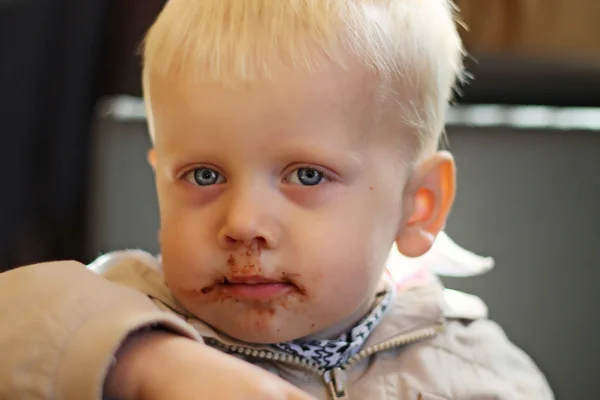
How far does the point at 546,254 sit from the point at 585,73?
0.32 m

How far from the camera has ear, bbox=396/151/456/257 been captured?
84cm

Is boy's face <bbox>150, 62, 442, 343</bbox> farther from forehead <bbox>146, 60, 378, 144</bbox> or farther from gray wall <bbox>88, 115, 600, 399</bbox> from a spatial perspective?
gray wall <bbox>88, 115, 600, 399</bbox>

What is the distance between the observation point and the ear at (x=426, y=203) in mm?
839

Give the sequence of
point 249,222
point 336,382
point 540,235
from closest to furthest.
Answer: point 249,222, point 336,382, point 540,235

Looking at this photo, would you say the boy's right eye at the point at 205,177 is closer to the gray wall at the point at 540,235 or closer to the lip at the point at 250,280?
the lip at the point at 250,280

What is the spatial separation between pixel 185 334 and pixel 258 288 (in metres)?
0.19

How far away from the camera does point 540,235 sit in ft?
3.75

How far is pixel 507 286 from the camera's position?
1.16m

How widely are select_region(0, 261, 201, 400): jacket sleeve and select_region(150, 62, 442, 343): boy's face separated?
0.17m

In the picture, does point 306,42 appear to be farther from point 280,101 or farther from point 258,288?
point 258,288

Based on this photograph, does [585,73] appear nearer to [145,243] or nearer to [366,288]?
[366,288]

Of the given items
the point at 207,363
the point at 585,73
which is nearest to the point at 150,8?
the point at 585,73

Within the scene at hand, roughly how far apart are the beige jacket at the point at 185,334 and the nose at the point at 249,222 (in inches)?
3.8

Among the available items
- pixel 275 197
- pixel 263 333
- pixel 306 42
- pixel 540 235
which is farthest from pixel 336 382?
pixel 540 235
